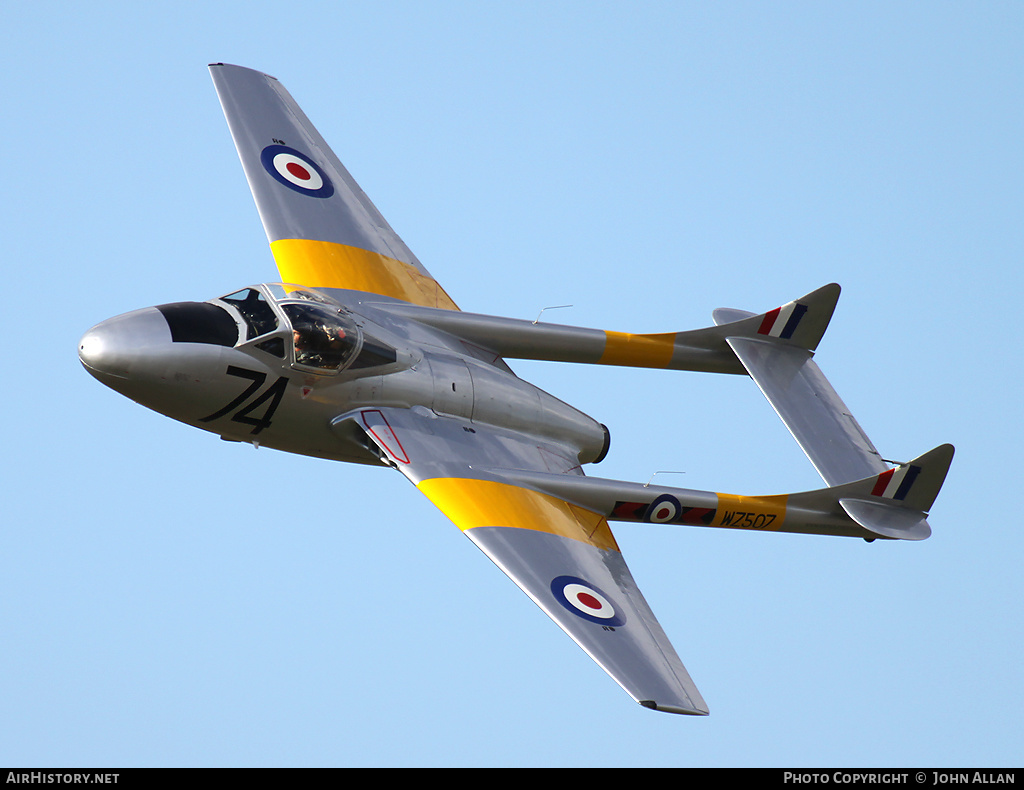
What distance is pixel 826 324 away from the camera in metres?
21.3

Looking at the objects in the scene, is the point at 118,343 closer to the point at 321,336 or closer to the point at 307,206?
the point at 321,336

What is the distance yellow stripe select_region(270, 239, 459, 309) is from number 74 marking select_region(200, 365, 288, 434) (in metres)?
2.83

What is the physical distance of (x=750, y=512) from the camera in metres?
18.4

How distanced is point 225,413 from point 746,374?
9.24 m

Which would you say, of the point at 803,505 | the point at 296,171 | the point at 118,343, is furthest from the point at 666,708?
the point at 296,171

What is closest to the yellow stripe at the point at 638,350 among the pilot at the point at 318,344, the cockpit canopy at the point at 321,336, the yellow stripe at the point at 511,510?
the yellow stripe at the point at 511,510

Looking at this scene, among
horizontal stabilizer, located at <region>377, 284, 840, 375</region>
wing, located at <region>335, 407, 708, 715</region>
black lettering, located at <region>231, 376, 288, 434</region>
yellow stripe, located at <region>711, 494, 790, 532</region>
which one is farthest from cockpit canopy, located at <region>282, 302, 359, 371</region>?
yellow stripe, located at <region>711, 494, 790, 532</region>

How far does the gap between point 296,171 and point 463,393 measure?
5.60 metres

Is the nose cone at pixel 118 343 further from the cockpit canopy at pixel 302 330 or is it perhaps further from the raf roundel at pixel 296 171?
the raf roundel at pixel 296 171

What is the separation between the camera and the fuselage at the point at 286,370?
1638 cm

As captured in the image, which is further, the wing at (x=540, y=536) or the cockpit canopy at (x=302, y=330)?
the cockpit canopy at (x=302, y=330)

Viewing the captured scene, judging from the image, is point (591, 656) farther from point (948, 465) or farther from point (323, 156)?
point (323, 156)

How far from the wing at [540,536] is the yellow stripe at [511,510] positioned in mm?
14

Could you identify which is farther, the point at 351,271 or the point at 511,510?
the point at 351,271
